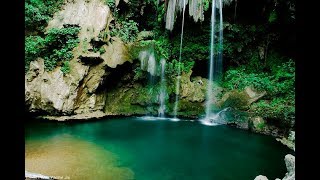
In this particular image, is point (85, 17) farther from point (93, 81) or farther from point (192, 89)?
point (192, 89)

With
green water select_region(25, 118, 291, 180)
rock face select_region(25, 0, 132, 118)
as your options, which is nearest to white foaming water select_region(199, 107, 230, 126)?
green water select_region(25, 118, 291, 180)

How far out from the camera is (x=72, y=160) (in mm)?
8234

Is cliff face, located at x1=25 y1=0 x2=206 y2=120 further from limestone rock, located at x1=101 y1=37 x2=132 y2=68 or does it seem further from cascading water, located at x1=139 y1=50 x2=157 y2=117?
cascading water, located at x1=139 y1=50 x2=157 y2=117

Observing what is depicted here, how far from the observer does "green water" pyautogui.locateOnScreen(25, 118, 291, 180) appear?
777 centimetres

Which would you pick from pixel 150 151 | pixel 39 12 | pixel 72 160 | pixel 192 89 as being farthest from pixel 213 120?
pixel 39 12

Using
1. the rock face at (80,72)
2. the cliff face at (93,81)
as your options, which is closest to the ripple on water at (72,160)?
the rock face at (80,72)

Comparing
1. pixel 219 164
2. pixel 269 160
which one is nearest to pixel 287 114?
pixel 269 160

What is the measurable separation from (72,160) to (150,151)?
8.96 feet

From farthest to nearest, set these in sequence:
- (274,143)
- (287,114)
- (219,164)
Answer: (287,114) → (274,143) → (219,164)
